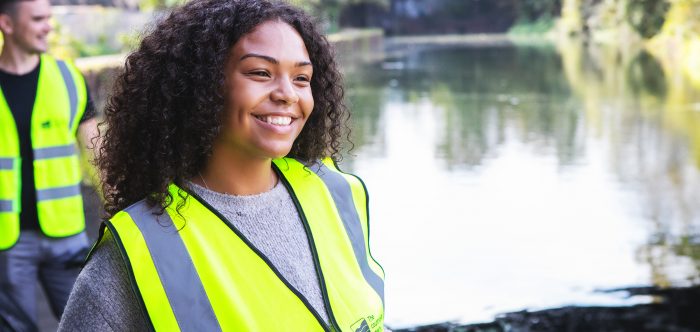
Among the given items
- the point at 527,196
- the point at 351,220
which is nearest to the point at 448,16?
the point at 527,196

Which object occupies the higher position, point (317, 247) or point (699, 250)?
point (317, 247)

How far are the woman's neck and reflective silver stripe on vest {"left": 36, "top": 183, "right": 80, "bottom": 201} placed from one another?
189 cm

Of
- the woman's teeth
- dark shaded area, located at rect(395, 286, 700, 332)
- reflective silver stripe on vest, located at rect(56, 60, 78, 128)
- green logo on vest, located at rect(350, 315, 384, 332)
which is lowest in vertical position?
dark shaded area, located at rect(395, 286, 700, 332)

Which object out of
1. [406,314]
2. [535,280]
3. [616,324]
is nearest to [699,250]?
[535,280]

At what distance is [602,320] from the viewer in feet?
18.9

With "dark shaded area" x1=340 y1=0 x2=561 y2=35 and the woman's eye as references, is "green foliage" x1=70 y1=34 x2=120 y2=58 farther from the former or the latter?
"dark shaded area" x1=340 y1=0 x2=561 y2=35

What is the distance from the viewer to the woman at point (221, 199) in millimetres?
1744

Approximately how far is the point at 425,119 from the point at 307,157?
1476 cm

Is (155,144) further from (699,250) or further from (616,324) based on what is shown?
(699,250)

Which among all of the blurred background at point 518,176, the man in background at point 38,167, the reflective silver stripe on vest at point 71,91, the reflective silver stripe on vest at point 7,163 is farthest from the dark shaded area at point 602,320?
the reflective silver stripe on vest at point 7,163

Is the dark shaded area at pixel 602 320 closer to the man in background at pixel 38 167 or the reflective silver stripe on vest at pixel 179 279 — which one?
the man in background at pixel 38 167

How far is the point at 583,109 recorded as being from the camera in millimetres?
17703

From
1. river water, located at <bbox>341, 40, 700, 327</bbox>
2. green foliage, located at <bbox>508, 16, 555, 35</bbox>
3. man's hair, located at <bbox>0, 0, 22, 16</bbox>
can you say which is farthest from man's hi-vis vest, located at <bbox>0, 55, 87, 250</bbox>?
green foliage, located at <bbox>508, 16, 555, 35</bbox>

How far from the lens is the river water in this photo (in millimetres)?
6488
